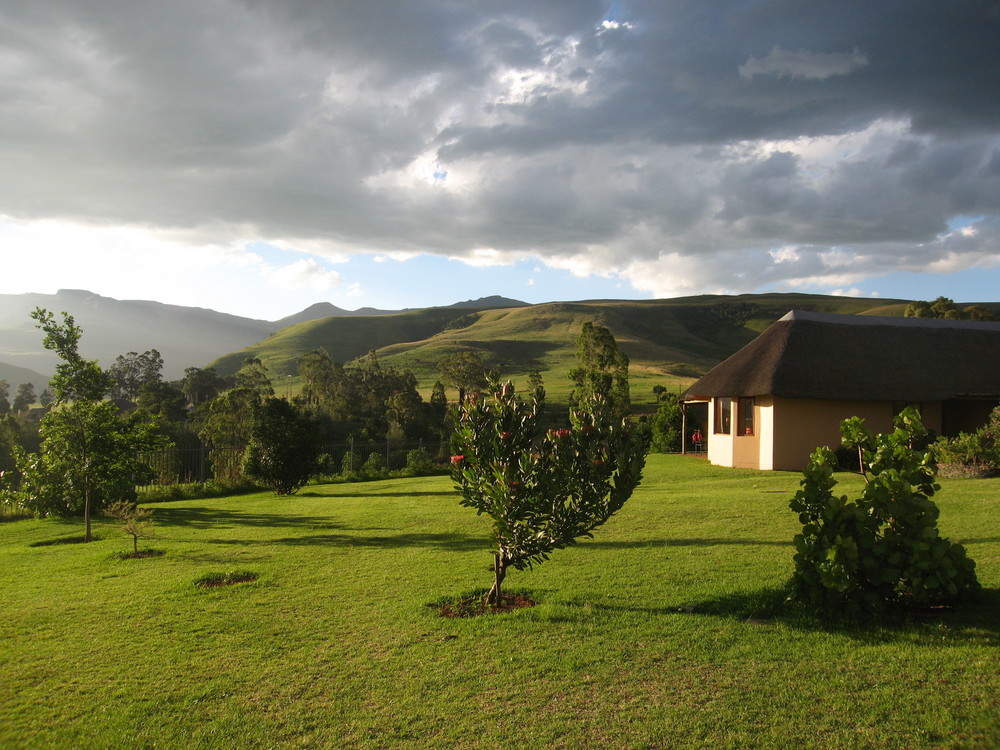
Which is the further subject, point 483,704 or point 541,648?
point 541,648

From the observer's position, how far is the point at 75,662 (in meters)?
5.52

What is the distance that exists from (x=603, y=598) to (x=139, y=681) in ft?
13.3

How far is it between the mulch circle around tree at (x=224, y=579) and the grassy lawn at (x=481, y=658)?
8.7 inches

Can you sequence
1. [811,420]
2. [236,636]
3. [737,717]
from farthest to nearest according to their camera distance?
[811,420] → [236,636] → [737,717]

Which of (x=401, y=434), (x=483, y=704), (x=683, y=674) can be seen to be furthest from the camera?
(x=401, y=434)

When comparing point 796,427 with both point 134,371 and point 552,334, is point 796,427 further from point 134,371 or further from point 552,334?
point 552,334

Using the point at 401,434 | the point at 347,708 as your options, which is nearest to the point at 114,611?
the point at 347,708

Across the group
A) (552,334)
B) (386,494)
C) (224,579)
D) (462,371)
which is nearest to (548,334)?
(552,334)

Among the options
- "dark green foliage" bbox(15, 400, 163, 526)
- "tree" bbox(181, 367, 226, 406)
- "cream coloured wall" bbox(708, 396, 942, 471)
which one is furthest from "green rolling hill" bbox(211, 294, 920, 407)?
"dark green foliage" bbox(15, 400, 163, 526)

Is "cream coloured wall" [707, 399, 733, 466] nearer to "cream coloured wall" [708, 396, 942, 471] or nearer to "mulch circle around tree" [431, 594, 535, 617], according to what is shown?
"cream coloured wall" [708, 396, 942, 471]

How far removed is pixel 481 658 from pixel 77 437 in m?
10.1

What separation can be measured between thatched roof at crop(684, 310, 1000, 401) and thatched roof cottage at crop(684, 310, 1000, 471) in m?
0.04

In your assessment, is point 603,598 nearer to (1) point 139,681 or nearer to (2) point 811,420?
(1) point 139,681

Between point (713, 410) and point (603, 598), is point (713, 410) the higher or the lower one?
the higher one
